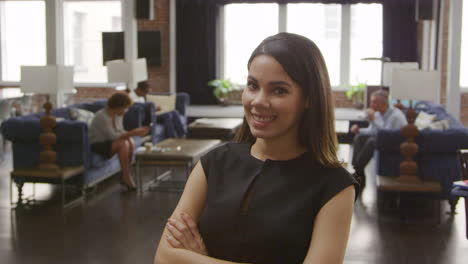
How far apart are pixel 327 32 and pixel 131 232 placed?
30.5ft

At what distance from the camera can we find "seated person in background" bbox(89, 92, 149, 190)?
769cm

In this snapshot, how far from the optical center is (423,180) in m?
6.88

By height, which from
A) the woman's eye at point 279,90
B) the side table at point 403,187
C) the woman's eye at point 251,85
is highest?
the woman's eye at point 251,85

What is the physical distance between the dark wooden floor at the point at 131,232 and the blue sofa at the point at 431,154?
377 millimetres

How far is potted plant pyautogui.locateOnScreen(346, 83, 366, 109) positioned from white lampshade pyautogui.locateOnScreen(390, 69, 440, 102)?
6461mm

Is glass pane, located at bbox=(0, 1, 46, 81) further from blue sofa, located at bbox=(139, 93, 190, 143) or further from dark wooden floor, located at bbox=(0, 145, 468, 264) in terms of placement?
dark wooden floor, located at bbox=(0, 145, 468, 264)

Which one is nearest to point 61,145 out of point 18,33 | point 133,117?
point 133,117

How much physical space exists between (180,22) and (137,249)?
955cm

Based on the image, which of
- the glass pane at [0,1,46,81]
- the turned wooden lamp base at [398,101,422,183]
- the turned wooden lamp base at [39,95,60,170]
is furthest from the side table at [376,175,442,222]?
the glass pane at [0,1,46,81]

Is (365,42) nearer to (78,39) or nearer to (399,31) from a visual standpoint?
(399,31)

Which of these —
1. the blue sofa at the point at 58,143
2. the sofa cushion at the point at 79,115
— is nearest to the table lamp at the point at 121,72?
the sofa cushion at the point at 79,115

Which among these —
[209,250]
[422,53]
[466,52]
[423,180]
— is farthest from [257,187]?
[422,53]

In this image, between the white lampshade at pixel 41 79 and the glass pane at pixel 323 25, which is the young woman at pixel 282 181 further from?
the glass pane at pixel 323 25

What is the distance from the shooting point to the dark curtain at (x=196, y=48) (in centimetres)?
1438
